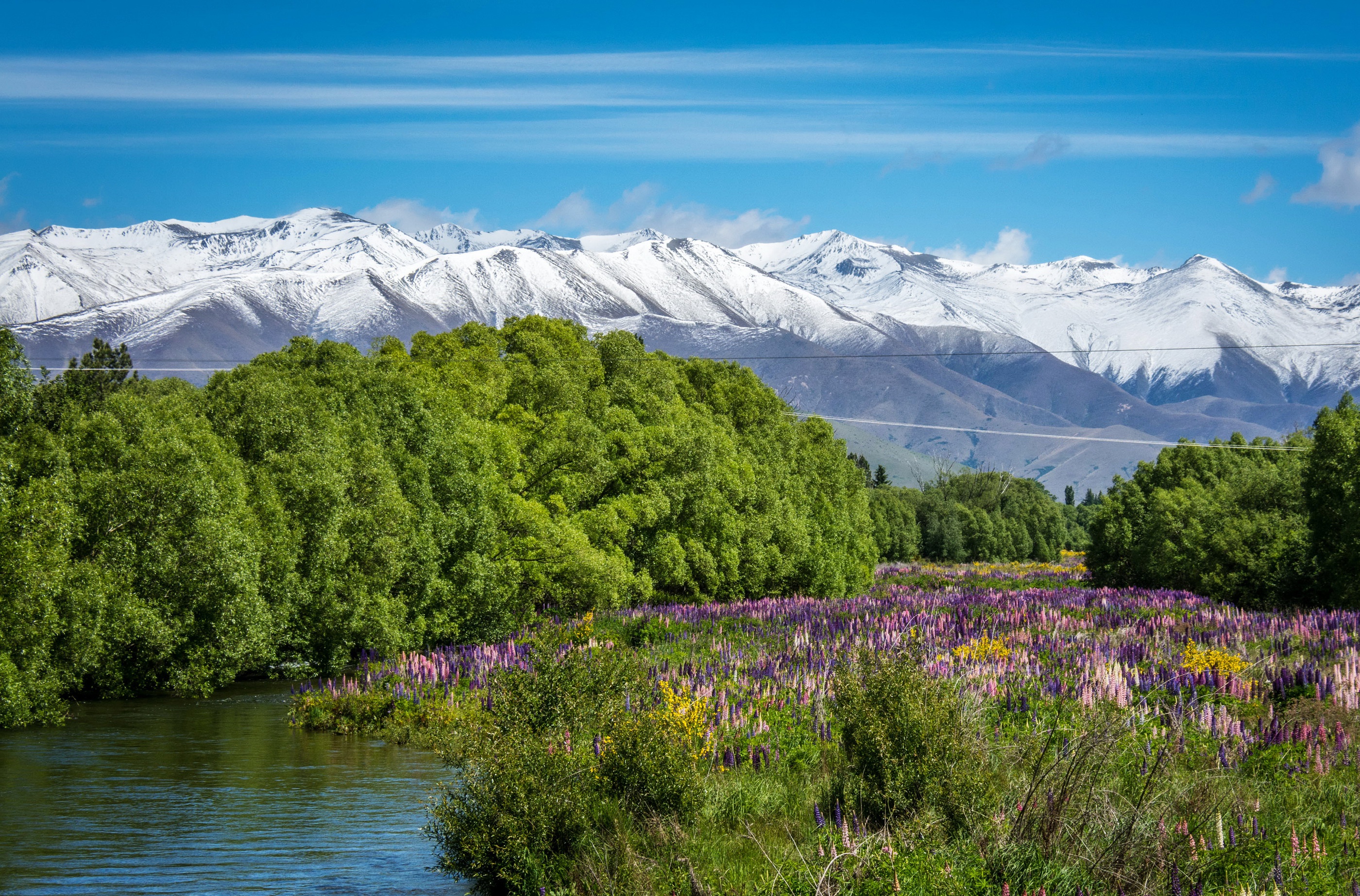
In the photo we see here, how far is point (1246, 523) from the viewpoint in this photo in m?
62.6

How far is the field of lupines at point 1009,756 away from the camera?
11992mm

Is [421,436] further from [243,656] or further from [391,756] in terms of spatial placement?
[391,756]

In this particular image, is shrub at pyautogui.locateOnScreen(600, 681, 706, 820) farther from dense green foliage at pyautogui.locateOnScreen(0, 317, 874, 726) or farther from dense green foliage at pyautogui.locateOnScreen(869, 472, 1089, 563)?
dense green foliage at pyautogui.locateOnScreen(869, 472, 1089, 563)

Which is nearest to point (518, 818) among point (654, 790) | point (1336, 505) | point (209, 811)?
point (654, 790)

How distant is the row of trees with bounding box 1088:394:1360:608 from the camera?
167 ft

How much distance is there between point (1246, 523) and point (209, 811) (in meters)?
56.3

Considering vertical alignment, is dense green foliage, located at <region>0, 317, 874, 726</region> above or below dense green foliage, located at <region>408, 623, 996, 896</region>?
above

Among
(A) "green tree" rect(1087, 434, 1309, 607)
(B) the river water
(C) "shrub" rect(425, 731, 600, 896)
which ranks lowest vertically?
(B) the river water

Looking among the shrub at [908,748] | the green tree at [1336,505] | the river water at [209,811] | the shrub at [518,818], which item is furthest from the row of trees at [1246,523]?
the shrub at [518,818]

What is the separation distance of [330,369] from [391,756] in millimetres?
23474

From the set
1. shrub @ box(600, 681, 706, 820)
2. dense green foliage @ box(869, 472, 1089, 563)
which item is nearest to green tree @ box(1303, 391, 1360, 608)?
shrub @ box(600, 681, 706, 820)

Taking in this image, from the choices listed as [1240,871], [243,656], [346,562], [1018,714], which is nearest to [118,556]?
[243,656]

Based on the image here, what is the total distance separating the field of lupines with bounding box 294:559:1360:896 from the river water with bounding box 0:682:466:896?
1.50 metres

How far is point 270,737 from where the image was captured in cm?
2773
